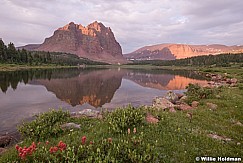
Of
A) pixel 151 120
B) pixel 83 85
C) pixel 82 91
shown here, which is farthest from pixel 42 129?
pixel 83 85

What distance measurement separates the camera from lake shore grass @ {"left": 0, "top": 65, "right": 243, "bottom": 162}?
752 cm

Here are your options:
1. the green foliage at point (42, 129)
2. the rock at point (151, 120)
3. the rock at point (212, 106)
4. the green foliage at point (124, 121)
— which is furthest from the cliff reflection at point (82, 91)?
the green foliage at point (124, 121)

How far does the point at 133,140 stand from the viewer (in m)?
8.52

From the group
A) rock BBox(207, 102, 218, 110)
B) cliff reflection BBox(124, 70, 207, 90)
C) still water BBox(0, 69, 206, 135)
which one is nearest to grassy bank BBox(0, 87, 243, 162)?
rock BBox(207, 102, 218, 110)

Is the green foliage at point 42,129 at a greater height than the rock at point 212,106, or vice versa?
the green foliage at point 42,129

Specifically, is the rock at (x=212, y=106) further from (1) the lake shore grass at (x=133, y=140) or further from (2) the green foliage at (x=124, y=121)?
(2) the green foliage at (x=124, y=121)

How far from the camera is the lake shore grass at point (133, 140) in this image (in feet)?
24.7

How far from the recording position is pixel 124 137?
9.51 m

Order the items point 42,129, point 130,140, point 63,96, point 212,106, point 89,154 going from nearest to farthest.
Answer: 1. point 89,154
2. point 130,140
3. point 42,129
4. point 212,106
5. point 63,96

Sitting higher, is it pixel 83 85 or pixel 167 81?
pixel 83 85

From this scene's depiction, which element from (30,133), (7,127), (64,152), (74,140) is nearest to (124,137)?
(74,140)

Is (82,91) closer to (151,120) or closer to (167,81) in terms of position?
(151,120)

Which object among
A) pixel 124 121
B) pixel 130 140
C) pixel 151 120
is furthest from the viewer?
pixel 151 120

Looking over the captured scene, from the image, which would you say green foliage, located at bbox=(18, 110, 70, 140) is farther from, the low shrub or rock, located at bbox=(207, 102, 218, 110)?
rock, located at bbox=(207, 102, 218, 110)
